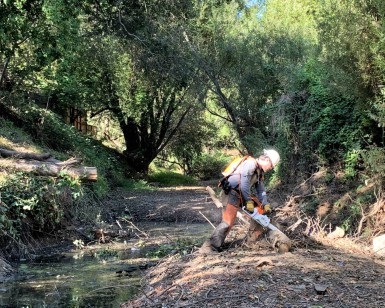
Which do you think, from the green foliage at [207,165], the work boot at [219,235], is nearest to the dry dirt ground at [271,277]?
the work boot at [219,235]

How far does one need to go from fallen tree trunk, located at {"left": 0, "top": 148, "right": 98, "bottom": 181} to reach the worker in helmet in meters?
4.76

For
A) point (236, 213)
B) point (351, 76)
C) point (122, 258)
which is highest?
point (351, 76)

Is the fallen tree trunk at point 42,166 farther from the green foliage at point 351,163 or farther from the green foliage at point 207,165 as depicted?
the green foliage at point 207,165

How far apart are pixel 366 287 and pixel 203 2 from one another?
56.8 feet

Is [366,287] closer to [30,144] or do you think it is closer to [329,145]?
[329,145]

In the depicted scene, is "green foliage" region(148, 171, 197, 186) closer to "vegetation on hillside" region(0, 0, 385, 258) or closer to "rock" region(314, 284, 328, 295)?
"vegetation on hillside" region(0, 0, 385, 258)

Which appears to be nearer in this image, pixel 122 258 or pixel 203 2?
pixel 122 258

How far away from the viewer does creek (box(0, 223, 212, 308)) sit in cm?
725

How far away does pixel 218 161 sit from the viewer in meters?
30.6

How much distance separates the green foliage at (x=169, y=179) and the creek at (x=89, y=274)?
13.9 meters

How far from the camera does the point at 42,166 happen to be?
11609 mm

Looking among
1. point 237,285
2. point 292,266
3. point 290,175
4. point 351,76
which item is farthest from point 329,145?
point 237,285

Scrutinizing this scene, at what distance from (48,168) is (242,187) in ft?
18.1

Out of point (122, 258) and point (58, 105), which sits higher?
point (58, 105)
